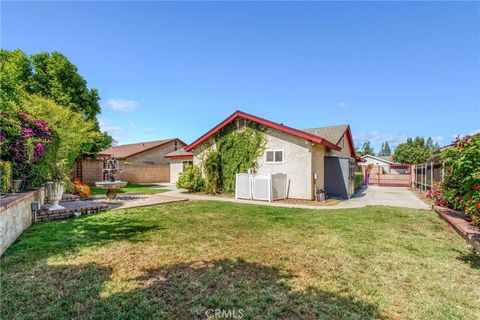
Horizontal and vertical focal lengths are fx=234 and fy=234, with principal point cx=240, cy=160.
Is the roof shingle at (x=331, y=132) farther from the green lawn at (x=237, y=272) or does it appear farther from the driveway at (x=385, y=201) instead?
the green lawn at (x=237, y=272)

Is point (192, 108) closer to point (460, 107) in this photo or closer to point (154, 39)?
point (154, 39)

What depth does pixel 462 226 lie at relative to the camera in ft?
19.9

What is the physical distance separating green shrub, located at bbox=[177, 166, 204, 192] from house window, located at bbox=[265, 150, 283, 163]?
191 inches

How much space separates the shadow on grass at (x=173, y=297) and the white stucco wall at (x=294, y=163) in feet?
29.3

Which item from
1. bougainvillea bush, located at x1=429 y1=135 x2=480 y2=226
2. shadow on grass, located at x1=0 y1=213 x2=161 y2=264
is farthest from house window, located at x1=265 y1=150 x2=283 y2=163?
shadow on grass, located at x1=0 y1=213 x2=161 y2=264

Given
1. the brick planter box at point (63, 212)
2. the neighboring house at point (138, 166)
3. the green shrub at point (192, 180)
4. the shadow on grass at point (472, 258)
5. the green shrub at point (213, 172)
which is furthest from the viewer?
the neighboring house at point (138, 166)

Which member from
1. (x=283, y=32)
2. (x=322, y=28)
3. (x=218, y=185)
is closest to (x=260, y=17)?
(x=283, y=32)

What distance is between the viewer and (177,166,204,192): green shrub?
50.2 feet

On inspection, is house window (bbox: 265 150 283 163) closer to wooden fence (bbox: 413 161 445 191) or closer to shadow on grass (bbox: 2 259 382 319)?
wooden fence (bbox: 413 161 445 191)

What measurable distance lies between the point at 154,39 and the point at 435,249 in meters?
12.8

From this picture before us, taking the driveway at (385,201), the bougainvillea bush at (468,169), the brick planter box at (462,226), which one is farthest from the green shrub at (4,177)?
the driveway at (385,201)

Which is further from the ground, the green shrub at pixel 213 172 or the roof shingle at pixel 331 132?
the roof shingle at pixel 331 132

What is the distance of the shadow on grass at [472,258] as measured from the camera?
163 inches

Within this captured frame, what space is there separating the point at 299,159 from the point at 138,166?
19115mm
